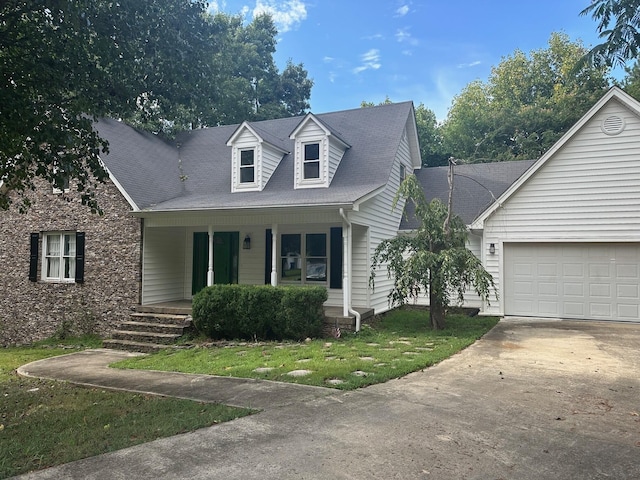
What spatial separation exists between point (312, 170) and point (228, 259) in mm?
3796

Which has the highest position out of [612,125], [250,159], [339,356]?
[612,125]

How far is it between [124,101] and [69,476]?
5.87m

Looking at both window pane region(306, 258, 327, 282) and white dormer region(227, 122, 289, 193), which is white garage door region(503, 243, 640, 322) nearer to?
window pane region(306, 258, 327, 282)

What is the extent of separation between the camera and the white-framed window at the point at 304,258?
1261 centimetres

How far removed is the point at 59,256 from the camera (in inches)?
525

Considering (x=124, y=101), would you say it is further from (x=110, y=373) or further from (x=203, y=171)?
(x=203, y=171)

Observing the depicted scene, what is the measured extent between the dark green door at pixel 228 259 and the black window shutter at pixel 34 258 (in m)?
5.50

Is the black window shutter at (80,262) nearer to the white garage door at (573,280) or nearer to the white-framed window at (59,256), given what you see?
the white-framed window at (59,256)

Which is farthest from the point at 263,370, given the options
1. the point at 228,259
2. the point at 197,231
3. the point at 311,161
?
the point at 197,231

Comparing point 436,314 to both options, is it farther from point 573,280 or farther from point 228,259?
point 228,259

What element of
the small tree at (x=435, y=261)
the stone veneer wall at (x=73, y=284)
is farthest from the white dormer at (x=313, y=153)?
the stone veneer wall at (x=73, y=284)

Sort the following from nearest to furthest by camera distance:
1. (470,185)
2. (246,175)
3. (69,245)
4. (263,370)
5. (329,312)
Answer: (263,370), (329,312), (69,245), (246,175), (470,185)

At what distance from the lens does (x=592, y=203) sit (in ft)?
38.0

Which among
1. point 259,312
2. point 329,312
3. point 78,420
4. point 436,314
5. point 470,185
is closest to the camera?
point 78,420
